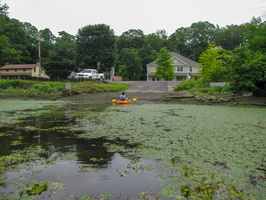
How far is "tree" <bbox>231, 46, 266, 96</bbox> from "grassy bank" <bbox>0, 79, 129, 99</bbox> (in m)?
13.6

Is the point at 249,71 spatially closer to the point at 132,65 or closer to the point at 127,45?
the point at 132,65

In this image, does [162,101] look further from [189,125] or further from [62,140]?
[62,140]

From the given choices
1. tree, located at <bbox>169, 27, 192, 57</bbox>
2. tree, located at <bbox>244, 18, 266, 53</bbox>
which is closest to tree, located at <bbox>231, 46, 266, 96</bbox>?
tree, located at <bbox>244, 18, 266, 53</bbox>

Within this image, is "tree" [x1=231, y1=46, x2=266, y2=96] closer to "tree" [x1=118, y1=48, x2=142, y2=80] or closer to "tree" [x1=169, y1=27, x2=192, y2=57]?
"tree" [x1=118, y1=48, x2=142, y2=80]

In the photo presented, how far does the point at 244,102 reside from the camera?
1739 cm

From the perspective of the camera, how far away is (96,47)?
37.8m

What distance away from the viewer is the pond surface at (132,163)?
145 inches

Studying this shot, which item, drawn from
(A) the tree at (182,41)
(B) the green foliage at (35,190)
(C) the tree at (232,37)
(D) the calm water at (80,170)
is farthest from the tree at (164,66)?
(B) the green foliage at (35,190)

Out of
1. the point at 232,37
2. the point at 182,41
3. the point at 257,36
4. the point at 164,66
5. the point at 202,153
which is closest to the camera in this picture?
the point at 202,153

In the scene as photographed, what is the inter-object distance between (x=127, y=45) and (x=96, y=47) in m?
31.0

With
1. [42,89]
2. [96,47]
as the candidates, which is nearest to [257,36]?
[42,89]

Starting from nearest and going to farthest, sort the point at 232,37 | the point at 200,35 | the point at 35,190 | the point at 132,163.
→ 1. the point at 35,190
2. the point at 132,163
3. the point at 232,37
4. the point at 200,35

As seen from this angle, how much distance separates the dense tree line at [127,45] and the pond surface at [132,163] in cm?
1357

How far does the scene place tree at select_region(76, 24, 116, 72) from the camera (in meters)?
37.6
